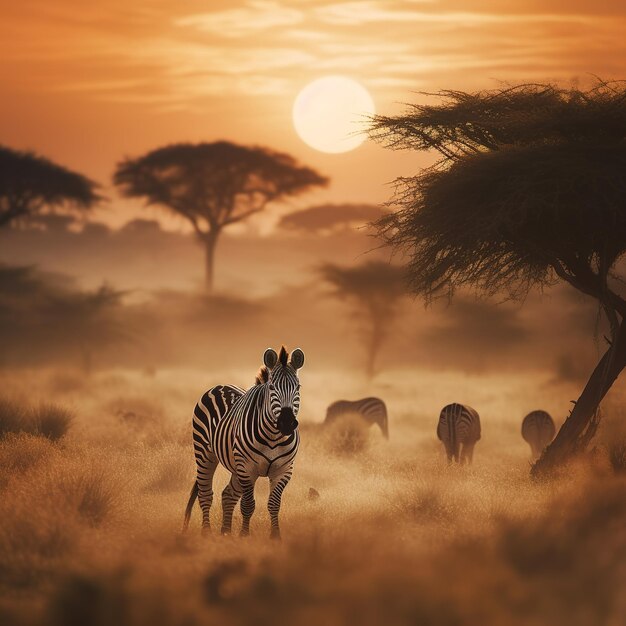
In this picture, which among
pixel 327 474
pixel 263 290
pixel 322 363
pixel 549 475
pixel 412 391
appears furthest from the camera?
pixel 263 290

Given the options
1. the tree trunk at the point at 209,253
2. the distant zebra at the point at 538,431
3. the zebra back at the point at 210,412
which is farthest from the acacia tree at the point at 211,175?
the zebra back at the point at 210,412

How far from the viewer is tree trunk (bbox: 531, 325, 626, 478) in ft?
45.7

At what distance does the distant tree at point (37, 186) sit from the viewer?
36.6m

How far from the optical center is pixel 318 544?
7918mm

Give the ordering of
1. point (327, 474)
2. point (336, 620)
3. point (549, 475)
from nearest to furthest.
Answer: point (336, 620) < point (549, 475) < point (327, 474)

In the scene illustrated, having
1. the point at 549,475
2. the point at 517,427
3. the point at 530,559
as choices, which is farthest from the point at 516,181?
the point at 517,427

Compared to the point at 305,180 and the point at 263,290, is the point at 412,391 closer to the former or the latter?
the point at 305,180

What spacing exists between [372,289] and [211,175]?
9.47m

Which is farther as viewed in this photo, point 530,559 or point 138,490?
point 138,490

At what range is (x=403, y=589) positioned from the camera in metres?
6.78

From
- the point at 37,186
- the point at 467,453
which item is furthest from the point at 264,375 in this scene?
the point at 37,186

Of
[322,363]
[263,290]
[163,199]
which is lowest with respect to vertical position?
[322,363]

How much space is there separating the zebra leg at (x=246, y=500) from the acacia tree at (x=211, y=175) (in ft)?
114

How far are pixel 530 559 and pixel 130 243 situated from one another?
64649mm
